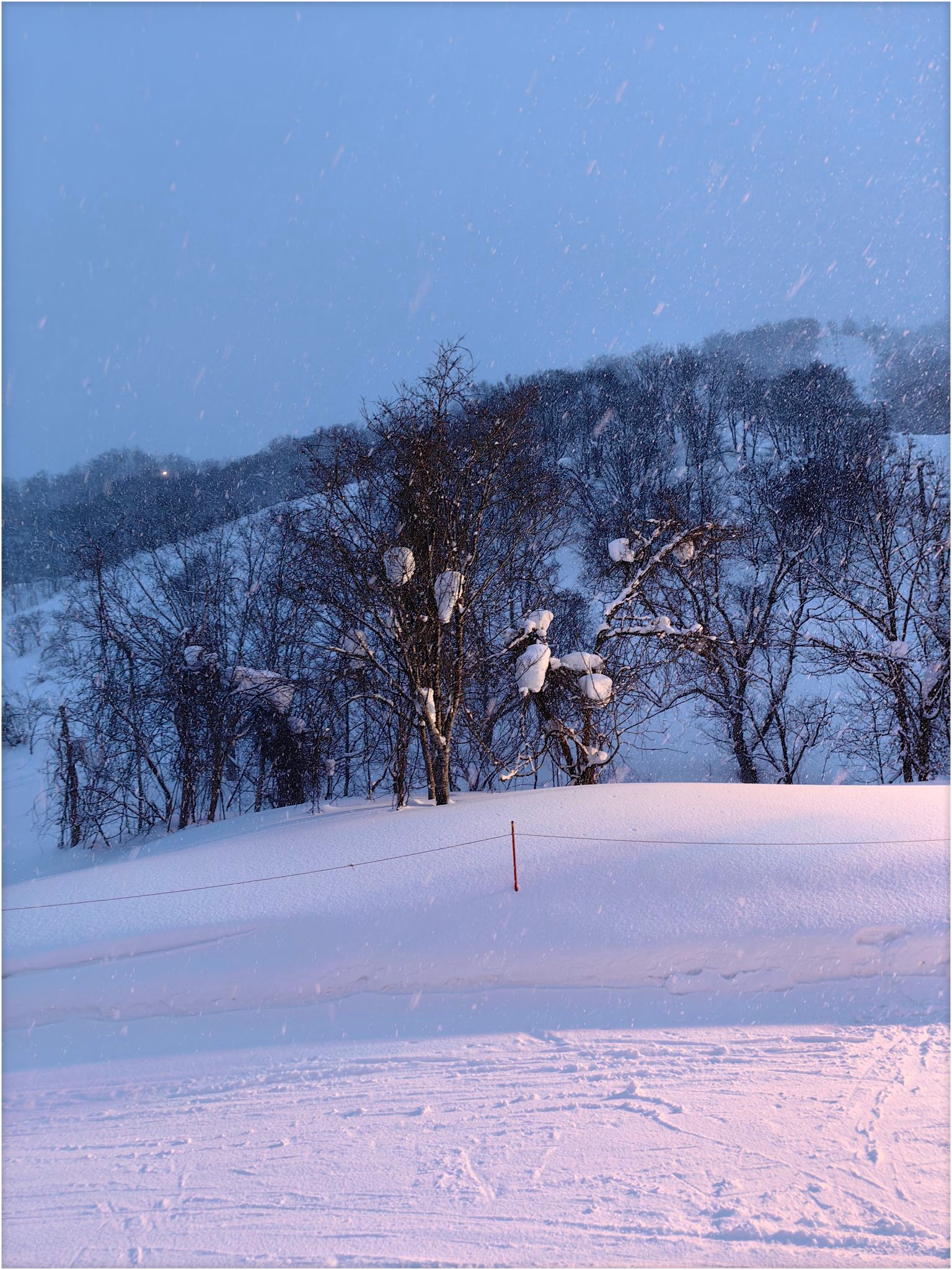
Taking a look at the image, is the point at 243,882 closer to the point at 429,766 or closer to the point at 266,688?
the point at 429,766

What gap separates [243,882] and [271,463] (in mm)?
27473

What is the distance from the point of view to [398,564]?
1076cm

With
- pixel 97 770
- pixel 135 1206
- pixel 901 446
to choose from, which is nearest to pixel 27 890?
pixel 135 1206

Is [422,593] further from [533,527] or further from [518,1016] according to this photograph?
[518,1016]

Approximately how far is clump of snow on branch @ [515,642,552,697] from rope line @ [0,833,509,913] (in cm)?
311

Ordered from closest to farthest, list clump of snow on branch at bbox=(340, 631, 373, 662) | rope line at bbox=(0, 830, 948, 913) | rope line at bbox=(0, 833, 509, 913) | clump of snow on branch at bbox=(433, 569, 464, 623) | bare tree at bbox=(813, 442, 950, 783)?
rope line at bbox=(0, 830, 948, 913)
rope line at bbox=(0, 833, 509, 913)
clump of snow on branch at bbox=(433, 569, 464, 623)
clump of snow on branch at bbox=(340, 631, 373, 662)
bare tree at bbox=(813, 442, 950, 783)

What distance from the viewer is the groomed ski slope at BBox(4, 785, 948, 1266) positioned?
12.1 feet

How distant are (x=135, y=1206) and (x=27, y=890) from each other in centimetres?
594

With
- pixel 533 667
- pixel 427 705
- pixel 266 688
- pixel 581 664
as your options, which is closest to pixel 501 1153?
pixel 427 705

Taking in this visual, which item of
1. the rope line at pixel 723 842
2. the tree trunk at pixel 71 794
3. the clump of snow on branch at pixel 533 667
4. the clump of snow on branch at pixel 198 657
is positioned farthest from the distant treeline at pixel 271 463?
the rope line at pixel 723 842

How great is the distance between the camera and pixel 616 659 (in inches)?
547

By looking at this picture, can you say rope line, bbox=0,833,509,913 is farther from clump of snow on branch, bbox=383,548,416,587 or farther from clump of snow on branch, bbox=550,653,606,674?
clump of snow on branch, bbox=383,548,416,587

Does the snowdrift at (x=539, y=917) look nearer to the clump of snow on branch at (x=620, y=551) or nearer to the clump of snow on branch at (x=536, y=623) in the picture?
the clump of snow on branch at (x=536, y=623)

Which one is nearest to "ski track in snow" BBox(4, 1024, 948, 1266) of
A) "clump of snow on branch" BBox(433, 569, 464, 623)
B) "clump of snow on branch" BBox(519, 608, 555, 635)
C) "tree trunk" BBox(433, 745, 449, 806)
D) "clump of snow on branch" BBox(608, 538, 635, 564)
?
"tree trunk" BBox(433, 745, 449, 806)
